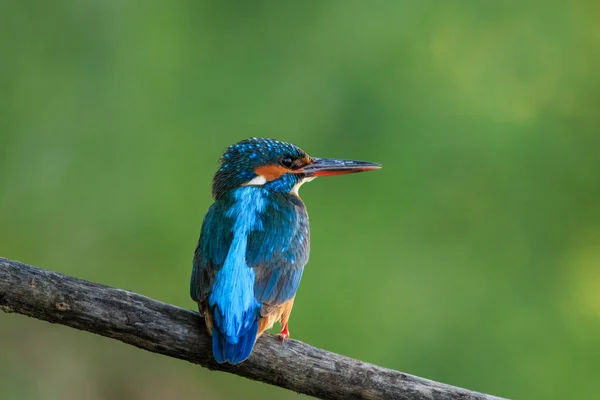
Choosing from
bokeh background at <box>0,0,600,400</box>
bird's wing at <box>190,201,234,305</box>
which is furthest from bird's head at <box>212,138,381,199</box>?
bokeh background at <box>0,0,600,400</box>

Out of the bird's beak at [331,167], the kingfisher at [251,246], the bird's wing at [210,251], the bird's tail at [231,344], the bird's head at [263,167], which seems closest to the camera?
the bird's tail at [231,344]

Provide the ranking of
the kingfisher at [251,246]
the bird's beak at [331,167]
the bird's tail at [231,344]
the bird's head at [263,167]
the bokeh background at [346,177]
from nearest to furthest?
the bird's tail at [231,344] < the kingfisher at [251,246] < the bird's head at [263,167] < the bird's beak at [331,167] < the bokeh background at [346,177]

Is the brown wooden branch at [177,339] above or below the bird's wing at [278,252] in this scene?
below

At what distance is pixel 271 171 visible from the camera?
3230 mm

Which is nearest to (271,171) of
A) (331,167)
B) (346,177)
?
(331,167)

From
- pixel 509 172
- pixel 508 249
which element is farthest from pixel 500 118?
pixel 508 249

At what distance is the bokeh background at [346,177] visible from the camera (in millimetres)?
4918

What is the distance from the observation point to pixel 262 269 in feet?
8.80

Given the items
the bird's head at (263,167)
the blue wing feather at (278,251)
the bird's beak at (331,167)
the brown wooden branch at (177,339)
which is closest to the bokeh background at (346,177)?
the bird's beak at (331,167)

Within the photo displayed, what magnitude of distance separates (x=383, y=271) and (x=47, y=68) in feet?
8.66

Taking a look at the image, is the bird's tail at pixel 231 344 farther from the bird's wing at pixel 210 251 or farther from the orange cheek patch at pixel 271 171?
the orange cheek patch at pixel 271 171

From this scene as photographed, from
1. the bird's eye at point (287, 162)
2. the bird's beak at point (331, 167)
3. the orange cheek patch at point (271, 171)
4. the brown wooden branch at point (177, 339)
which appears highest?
the bird's beak at point (331, 167)

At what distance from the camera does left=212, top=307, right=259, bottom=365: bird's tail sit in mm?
2377

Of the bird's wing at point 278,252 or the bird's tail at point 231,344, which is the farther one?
the bird's wing at point 278,252
